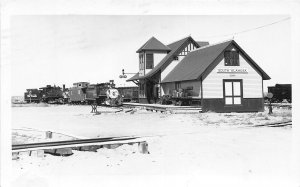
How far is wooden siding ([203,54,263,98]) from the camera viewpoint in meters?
15.6

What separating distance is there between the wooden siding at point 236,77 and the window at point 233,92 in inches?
7.6

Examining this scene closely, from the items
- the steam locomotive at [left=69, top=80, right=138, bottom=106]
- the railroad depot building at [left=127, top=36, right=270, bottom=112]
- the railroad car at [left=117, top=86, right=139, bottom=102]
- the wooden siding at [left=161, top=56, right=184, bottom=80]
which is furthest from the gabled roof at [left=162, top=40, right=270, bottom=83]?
the railroad car at [left=117, top=86, right=139, bottom=102]

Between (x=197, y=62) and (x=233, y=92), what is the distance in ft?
8.35

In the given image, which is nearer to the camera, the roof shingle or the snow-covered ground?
the snow-covered ground

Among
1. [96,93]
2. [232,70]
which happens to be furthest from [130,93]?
[232,70]

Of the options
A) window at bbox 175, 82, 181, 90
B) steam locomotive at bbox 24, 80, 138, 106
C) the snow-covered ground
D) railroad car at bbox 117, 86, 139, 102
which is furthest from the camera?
railroad car at bbox 117, 86, 139, 102

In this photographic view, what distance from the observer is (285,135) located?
8.92 meters

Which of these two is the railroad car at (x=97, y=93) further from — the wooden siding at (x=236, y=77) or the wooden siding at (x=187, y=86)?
the wooden siding at (x=236, y=77)

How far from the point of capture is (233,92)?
612 inches

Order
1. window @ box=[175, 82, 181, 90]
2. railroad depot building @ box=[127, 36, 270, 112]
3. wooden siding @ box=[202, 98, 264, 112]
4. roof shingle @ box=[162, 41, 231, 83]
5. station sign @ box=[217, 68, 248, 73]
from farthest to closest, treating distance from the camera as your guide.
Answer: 1. window @ box=[175, 82, 181, 90]
2. roof shingle @ box=[162, 41, 231, 83]
3. station sign @ box=[217, 68, 248, 73]
4. railroad depot building @ box=[127, 36, 270, 112]
5. wooden siding @ box=[202, 98, 264, 112]

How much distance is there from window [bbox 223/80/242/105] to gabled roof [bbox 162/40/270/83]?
1.21m

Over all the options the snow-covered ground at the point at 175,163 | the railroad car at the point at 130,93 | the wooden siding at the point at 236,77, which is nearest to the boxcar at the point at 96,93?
the railroad car at the point at 130,93

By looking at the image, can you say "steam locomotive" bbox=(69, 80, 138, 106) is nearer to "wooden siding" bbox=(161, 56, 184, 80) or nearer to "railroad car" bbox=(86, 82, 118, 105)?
"railroad car" bbox=(86, 82, 118, 105)

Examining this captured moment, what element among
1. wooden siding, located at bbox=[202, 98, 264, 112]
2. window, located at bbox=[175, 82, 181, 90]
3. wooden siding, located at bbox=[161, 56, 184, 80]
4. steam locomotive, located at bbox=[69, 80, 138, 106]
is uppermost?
wooden siding, located at bbox=[161, 56, 184, 80]
